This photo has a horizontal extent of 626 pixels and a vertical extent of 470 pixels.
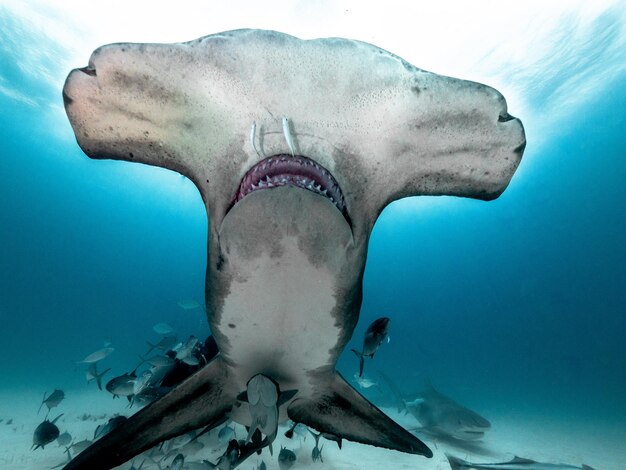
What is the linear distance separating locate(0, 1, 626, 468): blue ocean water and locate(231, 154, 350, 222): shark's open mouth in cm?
982

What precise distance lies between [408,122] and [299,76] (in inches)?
25.5

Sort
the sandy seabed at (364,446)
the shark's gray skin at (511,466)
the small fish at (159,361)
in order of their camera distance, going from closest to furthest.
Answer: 1. the shark's gray skin at (511,466)
2. the small fish at (159,361)
3. the sandy seabed at (364,446)

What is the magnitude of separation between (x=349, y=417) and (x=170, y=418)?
1553mm

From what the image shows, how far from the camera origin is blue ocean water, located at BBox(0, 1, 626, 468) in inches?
934

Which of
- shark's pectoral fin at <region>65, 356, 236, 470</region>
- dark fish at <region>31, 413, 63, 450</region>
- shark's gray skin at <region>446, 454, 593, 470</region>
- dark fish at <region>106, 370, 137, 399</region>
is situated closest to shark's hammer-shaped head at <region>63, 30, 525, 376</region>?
shark's pectoral fin at <region>65, 356, 236, 470</region>

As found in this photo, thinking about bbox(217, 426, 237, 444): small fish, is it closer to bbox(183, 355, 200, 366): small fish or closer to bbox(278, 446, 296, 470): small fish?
bbox(183, 355, 200, 366): small fish

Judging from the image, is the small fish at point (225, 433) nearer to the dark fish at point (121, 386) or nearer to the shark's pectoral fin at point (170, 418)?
the dark fish at point (121, 386)

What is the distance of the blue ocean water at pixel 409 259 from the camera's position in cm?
2372

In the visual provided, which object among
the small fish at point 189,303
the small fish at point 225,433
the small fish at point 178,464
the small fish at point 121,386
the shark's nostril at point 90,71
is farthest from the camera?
the small fish at point 189,303

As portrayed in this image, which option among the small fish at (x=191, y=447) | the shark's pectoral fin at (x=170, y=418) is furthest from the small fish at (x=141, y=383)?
the shark's pectoral fin at (x=170, y=418)

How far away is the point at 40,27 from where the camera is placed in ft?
47.7

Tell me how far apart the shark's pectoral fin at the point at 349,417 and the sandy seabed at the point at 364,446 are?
10.3 feet

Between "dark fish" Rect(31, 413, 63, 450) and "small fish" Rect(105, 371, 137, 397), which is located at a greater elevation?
"small fish" Rect(105, 371, 137, 397)

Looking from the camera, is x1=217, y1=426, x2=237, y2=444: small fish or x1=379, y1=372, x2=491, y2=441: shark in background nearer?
x1=217, y1=426, x2=237, y2=444: small fish
